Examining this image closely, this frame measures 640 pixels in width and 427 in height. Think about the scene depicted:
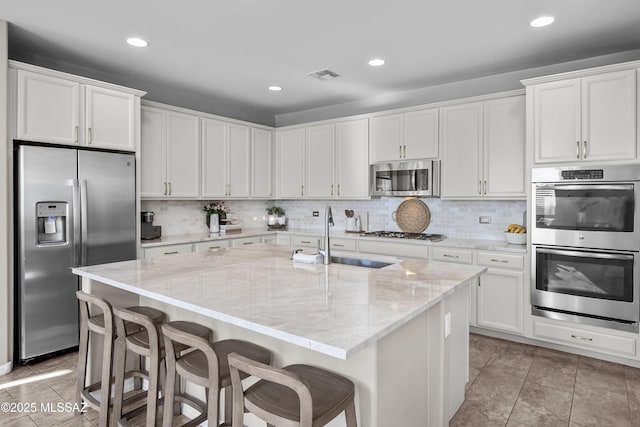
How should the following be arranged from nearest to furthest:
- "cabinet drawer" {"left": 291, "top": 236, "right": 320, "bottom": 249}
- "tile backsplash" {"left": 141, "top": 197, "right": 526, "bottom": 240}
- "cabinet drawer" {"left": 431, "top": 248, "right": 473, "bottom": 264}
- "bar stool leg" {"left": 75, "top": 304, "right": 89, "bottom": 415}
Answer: "bar stool leg" {"left": 75, "top": 304, "right": 89, "bottom": 415} → "cabinet drawer" {"left": 431, "top": 248, "right": 473, "bottom": 264} → "tile backsplash" {"left": 141, "top": 197, "right": 526, "bottom": 240} → "cabinet drawer" {"left": 291, "top": 236, "right": 320, "bottom": 249}

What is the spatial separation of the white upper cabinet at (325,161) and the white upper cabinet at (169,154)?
139 centimetres

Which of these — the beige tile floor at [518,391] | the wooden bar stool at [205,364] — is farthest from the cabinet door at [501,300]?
the wooden bar stool at [205,364]

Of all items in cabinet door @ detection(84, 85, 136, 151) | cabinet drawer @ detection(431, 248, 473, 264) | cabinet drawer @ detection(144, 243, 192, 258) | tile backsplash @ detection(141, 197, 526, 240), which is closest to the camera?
cabinet door @ detection(84, 85, 136, 151)

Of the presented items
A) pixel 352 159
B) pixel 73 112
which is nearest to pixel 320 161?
pixel 352 159

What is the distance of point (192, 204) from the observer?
5.03 metres

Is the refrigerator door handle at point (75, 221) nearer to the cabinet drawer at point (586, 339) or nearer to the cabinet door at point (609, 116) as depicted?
the cabinet drawer at point (586, 339)

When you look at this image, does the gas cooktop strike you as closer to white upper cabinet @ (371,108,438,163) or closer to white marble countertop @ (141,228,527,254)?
white marble countertop @ (141,228,527,254)

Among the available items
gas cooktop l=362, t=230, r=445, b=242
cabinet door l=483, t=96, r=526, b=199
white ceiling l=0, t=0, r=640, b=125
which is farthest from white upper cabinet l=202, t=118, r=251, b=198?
cabinet door l=483, t=96, r=526, b=199

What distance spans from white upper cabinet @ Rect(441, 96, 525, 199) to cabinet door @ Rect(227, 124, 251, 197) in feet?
8.59

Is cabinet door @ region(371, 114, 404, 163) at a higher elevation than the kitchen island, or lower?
higher

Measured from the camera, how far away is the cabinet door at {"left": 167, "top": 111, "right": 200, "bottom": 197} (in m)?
4.39

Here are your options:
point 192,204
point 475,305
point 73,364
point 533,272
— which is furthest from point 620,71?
point 73,364

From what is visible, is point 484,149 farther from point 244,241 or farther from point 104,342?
point 104,342

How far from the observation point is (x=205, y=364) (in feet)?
5.73
